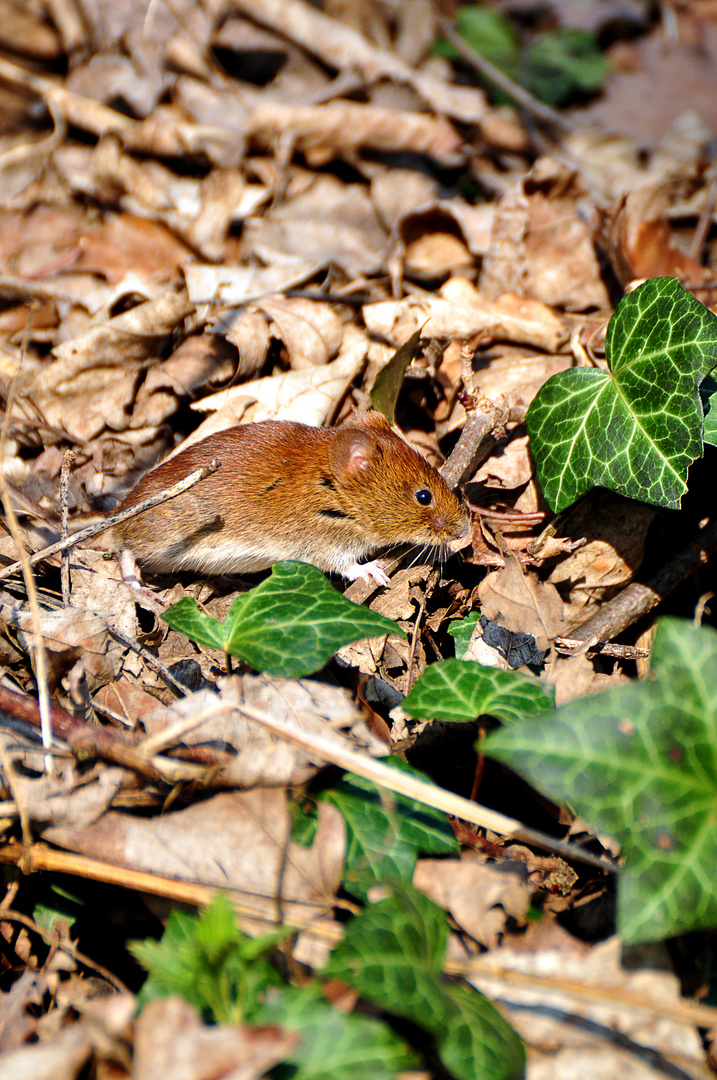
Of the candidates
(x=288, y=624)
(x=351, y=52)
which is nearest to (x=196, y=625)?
(x=288, y=624)

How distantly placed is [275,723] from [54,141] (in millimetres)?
5866

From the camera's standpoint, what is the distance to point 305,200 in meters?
5.52

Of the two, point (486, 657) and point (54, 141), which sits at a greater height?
point (54, 141)

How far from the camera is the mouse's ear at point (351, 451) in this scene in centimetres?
410

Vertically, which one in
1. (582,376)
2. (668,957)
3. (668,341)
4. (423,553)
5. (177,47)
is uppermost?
(177,47)

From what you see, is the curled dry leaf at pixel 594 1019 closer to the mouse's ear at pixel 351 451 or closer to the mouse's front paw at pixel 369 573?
the mouse's front paw at pixel 369 573

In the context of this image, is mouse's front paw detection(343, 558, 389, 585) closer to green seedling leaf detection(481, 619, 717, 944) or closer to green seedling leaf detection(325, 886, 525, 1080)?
green seedling leaf detection(481, 619, 717, 944)

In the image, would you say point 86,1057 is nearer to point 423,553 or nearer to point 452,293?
point 423,553

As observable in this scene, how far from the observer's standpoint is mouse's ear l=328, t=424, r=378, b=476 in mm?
4102

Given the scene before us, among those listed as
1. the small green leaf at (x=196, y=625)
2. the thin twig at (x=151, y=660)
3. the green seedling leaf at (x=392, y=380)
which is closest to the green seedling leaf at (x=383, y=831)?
the small green leaf at (x=196, y=625)

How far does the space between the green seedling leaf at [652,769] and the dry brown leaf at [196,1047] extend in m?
0.85

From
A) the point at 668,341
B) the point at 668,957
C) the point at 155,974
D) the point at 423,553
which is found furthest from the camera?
the point at 423,553

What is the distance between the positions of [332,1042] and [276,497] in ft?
10.2

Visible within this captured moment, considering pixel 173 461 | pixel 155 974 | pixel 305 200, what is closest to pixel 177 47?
pixel 305 200
